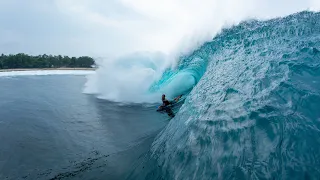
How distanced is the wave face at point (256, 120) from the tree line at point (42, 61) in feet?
143

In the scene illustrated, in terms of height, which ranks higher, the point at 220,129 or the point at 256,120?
the point at 256,120

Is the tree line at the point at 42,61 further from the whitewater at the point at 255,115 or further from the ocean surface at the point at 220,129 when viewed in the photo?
the whitewater at the point at 255,115

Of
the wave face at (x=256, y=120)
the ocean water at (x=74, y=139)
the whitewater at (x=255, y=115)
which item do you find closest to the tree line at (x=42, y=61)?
the ocean water at (x=74, y=139)

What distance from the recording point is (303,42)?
742cm

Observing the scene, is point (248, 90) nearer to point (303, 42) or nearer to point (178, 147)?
point (178, 147)

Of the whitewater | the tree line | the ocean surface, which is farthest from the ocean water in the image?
the tree line

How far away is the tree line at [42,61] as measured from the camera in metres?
40.6

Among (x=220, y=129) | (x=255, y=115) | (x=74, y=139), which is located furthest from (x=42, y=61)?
(x=255, y=115)

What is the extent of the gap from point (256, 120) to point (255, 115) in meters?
0.18

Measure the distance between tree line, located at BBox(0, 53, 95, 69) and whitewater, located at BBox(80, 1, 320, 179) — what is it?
4265 centimetres

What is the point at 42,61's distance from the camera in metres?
44.4

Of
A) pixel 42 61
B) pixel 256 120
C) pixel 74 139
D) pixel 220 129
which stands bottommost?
pixel 74 139

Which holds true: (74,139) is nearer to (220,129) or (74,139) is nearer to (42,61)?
(220,129)

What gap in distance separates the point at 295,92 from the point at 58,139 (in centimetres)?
756
